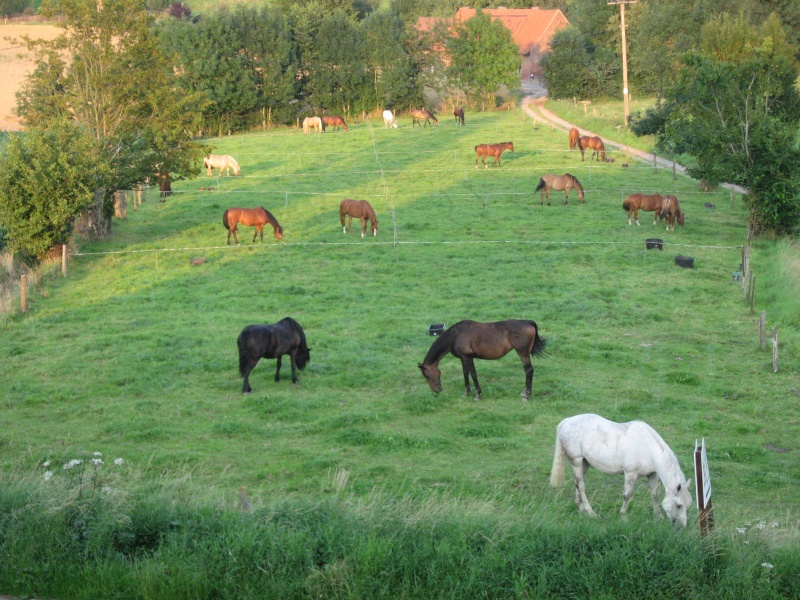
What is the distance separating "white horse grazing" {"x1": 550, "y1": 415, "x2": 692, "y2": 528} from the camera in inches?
358

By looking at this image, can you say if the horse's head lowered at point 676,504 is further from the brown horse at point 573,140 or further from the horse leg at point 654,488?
the brown horse at point 573,140

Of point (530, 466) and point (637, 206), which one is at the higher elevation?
point (637, 206)

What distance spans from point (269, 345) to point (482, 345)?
359 centimetres

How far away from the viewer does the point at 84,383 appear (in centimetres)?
1484

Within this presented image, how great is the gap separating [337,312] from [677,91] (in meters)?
15.5

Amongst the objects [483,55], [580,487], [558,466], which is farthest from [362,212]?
[483,55]

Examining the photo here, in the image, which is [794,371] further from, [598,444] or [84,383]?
[84,383]

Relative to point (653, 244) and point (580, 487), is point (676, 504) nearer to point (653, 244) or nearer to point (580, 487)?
point (580, 487)

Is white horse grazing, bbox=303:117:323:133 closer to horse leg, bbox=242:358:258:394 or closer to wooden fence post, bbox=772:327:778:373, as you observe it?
horse leg, bbox=242:358:258:394

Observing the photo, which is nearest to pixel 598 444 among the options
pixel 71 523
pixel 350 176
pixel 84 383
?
pixel 71 523

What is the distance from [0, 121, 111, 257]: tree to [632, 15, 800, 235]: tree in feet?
58.1

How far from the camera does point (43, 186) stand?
2264cm

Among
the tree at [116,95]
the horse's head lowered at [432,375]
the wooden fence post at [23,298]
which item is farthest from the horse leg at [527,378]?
the tree at [116,95]

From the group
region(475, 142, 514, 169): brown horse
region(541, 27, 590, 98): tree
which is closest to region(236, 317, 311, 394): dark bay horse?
region(475, 142, 514, 169): brown horse
